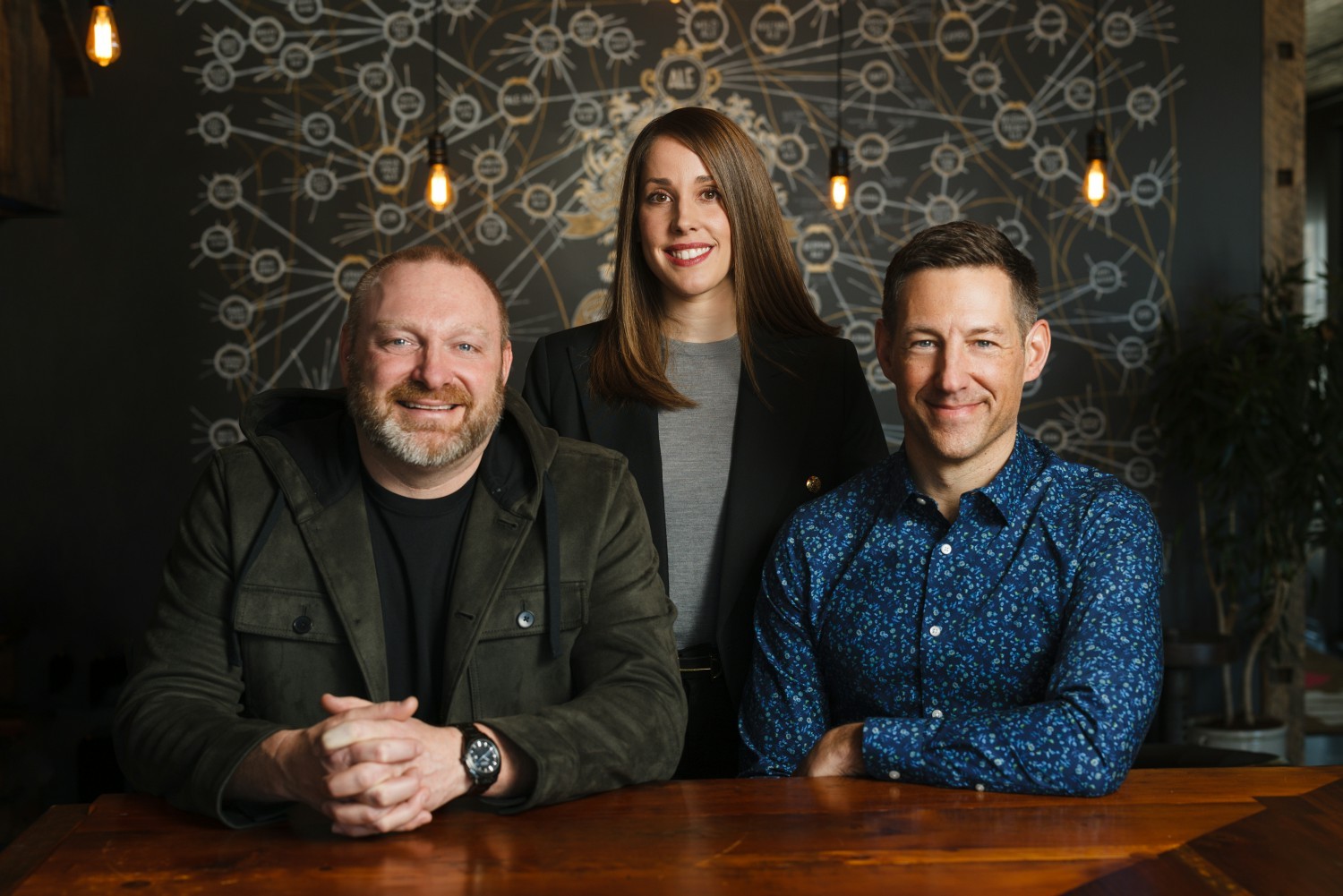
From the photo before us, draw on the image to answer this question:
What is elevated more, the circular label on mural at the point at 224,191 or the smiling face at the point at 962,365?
the circular label on mural at the point at 224,191

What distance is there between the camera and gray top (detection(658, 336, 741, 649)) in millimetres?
2377

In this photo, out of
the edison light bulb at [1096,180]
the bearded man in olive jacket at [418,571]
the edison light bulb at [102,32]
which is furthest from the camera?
the edison light bulb at [1096,180]

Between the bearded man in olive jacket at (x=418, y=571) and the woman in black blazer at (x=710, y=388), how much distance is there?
0.35 metres

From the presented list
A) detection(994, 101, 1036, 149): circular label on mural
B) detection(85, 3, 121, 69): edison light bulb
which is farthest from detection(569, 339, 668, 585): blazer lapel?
detection(994, 101, 1036, 149): circular label on mural

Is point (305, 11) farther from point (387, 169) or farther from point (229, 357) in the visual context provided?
point (229, 357)

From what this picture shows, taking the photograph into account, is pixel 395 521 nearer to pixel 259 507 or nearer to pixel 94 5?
pixel 259 507

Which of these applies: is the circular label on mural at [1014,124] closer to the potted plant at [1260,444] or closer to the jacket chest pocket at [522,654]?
the potted plant at [1260,444]

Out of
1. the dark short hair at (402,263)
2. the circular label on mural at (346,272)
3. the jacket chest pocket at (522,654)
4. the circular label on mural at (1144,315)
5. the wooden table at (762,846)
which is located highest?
the circular label on mural at (346,272)

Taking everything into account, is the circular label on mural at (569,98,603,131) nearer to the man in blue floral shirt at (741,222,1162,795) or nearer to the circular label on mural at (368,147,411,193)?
the circular label on mural at (368,147,411,193)

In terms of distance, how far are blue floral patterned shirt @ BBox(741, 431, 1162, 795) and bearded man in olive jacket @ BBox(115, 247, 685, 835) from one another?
0.86 feet

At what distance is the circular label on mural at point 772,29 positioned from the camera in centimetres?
500

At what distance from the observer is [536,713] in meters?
1.72

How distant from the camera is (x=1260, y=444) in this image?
4.52m

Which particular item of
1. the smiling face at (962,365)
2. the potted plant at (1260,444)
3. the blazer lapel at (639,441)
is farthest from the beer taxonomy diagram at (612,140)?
the smiling face at (962,365)
